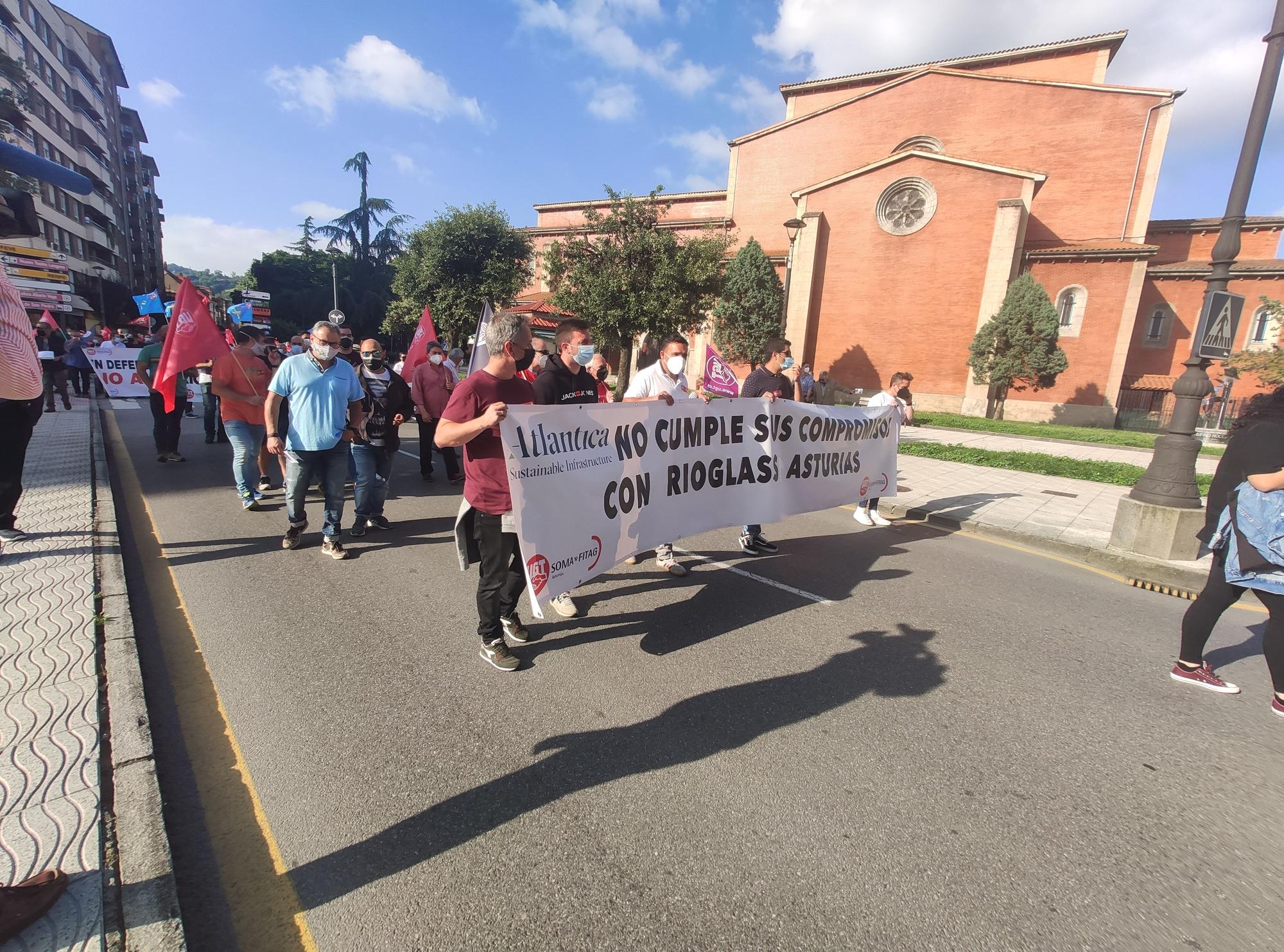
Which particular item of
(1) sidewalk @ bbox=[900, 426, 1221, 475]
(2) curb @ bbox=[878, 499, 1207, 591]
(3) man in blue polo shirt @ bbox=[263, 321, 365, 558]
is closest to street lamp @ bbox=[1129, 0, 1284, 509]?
(2) curb @ bbox=[878, 499, 1207, 591]

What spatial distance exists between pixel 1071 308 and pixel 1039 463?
20.0 meters

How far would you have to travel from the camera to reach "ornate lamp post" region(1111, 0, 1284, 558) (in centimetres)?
589

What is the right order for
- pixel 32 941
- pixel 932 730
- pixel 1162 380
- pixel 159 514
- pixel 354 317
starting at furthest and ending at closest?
pixel 354 317 → pixel 1162 380 → pixel 159 514 → pixel 932 730 → pixel 32 941

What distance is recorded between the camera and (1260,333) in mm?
29141

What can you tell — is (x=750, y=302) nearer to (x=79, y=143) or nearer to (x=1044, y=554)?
(x=1044, y=554)

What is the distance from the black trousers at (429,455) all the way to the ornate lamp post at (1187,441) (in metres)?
8.33

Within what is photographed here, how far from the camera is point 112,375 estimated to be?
43.4 ft

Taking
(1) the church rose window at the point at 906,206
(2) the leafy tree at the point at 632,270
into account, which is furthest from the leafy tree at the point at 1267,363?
(2) the leafy tree at the point at 632,270

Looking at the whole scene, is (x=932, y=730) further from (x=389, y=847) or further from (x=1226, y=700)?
(x=389, y=847)

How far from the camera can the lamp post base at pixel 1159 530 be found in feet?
19.9

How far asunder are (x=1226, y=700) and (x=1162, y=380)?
34.4 m

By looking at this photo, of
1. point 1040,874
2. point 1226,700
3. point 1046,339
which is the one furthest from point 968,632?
point 1046,339

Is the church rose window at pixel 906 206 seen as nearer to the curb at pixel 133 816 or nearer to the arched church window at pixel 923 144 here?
the arched church window at pixel 923 144

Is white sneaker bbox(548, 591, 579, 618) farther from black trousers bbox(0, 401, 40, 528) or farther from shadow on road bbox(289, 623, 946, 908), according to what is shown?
black trousers bbox(0, 401, 40, 528)
